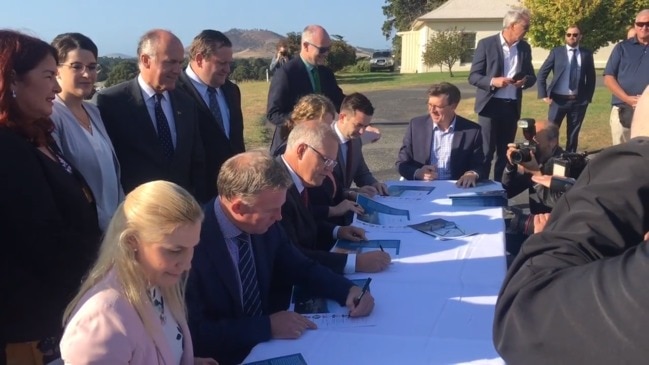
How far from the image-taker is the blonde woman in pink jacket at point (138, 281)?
1522 mm

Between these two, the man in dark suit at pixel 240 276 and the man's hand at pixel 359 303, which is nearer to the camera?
the man in dark suit at pixel 240 276

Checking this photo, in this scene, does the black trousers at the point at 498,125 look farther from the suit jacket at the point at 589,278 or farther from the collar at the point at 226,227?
the suit jacket at the point at 589,278

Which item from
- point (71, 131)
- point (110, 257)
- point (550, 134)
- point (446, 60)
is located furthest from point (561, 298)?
point (446, 60)

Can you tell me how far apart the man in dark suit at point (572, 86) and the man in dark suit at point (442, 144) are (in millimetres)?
3726

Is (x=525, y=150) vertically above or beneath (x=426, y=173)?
above

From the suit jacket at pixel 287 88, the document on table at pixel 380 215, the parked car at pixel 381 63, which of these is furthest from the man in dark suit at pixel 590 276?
the parked car at pixel 381 63

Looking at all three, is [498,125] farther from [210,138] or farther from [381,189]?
[210,138]

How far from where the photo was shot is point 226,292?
214cm

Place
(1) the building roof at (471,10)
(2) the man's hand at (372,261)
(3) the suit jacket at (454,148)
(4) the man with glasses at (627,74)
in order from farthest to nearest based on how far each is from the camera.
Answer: (1) the building roof at (471,10)
(4) the man with glasses at (627,74)
(3) the suit jacket at (454,148)
(2) the man's hand at (372,261)

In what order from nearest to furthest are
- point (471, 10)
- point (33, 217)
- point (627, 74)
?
point (33, 217) → point (627, 74) → point (471, 10)

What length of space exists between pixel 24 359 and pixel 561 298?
6.08 ft

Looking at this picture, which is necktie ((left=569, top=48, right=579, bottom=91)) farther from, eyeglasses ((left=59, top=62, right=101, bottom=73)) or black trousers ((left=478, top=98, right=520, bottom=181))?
eyeglasses ((left=59, top=62, right=101, bottom=73))

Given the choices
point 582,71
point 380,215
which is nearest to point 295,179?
point 380,215

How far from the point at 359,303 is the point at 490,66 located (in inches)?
183
